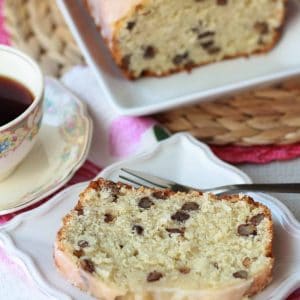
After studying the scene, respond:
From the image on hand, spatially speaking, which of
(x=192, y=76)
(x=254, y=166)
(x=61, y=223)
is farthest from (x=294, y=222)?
(x=192, y=76)

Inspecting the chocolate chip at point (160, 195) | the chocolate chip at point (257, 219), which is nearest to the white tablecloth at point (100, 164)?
the chocolate chip at point (257, 219)

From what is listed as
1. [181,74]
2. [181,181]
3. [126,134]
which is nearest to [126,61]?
[181,74]

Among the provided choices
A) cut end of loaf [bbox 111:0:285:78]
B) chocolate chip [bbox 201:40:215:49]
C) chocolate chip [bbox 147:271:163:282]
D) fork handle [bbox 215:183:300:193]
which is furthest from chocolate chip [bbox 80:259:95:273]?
chocolate chip [bbox 201:40:215:49]

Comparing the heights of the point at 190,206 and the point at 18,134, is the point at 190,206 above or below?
below

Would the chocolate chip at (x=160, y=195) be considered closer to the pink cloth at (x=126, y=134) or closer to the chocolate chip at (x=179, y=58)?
the pink cloth at (x=126, y=134)

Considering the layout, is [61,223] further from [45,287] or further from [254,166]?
[254,166]

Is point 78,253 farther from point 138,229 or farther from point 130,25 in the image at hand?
point 130,25

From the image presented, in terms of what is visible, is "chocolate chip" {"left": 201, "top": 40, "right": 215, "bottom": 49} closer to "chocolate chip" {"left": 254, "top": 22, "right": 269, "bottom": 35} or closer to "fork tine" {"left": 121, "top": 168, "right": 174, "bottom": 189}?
"chocolate chip" {"left": 254, "top": 22, "right": 269, "bottom": 35}
